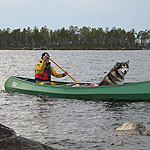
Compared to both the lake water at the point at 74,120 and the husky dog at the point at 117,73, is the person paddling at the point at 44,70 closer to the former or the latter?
the lake water at the point at 74,120

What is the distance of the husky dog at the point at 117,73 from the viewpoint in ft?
37.7

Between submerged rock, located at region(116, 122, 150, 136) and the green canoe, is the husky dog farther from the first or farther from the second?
submerged rock, located at region(116, 122, 150, 136)

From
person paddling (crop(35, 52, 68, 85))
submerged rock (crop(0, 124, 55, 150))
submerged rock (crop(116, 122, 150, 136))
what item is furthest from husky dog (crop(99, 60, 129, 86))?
submerged rock (crop(0, 124, 55, 150))

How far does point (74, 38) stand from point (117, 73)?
16702 cm

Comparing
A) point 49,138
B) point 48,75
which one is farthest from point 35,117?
point 48,75

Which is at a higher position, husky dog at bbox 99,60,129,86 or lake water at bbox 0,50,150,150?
husky dog at bbox 99,60,129,86

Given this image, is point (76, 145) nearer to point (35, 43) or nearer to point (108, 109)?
point (108, 109)

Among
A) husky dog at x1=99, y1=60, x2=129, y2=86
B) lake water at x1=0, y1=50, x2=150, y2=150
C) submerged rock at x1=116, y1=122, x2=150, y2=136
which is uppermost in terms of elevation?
husky dog at x1=99, y1=60, x2=129, y2=86

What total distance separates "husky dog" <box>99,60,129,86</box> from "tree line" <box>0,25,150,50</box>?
162806 millimetres

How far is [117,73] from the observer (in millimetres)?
11594

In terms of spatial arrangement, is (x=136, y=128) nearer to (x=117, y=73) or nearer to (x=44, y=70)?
(x=117, y=73)

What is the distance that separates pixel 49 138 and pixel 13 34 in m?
177

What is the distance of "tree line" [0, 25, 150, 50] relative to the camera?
175 meters

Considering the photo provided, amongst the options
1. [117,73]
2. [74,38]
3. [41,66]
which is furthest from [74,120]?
[74,38]
